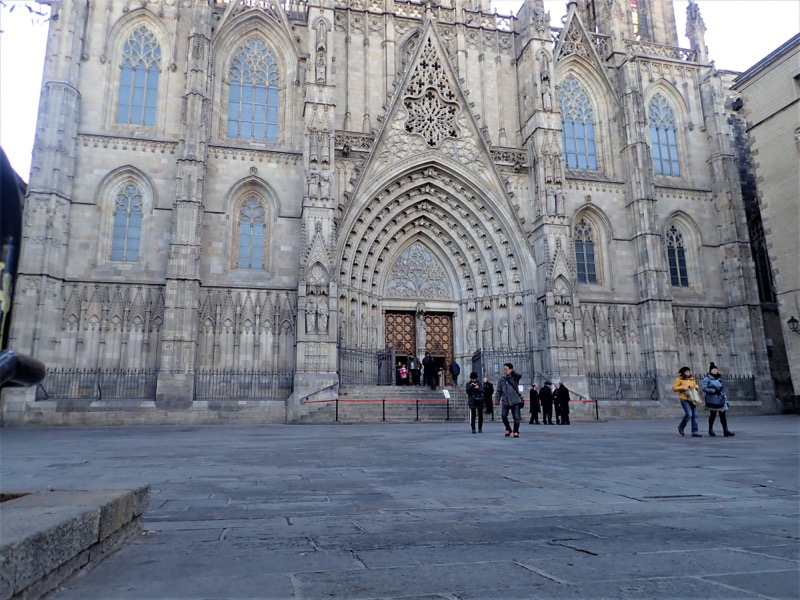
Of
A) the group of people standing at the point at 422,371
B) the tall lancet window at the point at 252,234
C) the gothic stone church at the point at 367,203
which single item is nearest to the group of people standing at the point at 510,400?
the group of people standing at the point at 422,371

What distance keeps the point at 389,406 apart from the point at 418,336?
18.7 feet

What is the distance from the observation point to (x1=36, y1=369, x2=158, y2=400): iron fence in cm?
1995

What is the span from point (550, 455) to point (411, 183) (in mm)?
18639

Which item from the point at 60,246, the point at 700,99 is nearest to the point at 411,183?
the point at 60,246

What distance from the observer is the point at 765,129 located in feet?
77.9

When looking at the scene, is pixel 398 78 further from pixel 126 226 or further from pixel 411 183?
pixel 126 226

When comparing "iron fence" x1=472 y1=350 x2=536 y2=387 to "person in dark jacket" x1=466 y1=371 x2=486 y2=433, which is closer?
"person in dark jacket" x1=466 y1=371 x2=486 y2=433

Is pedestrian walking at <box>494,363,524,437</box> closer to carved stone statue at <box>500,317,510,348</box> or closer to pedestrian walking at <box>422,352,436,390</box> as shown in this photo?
pedestrian walking at <box>422,352,436,390</box>

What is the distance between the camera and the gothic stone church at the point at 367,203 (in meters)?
21.2

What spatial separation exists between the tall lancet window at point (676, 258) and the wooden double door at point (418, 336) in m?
11.1

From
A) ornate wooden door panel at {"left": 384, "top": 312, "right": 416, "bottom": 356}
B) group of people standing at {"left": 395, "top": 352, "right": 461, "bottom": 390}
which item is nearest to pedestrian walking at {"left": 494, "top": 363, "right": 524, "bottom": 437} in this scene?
group of people standing at {"left": 395, "top": 352, "right": 461, "bottom": 390}

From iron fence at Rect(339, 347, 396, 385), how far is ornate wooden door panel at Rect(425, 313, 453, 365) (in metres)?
2.34

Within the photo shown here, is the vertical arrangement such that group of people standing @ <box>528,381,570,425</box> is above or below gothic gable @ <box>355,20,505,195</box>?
below

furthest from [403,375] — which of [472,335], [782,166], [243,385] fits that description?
[782,166]
